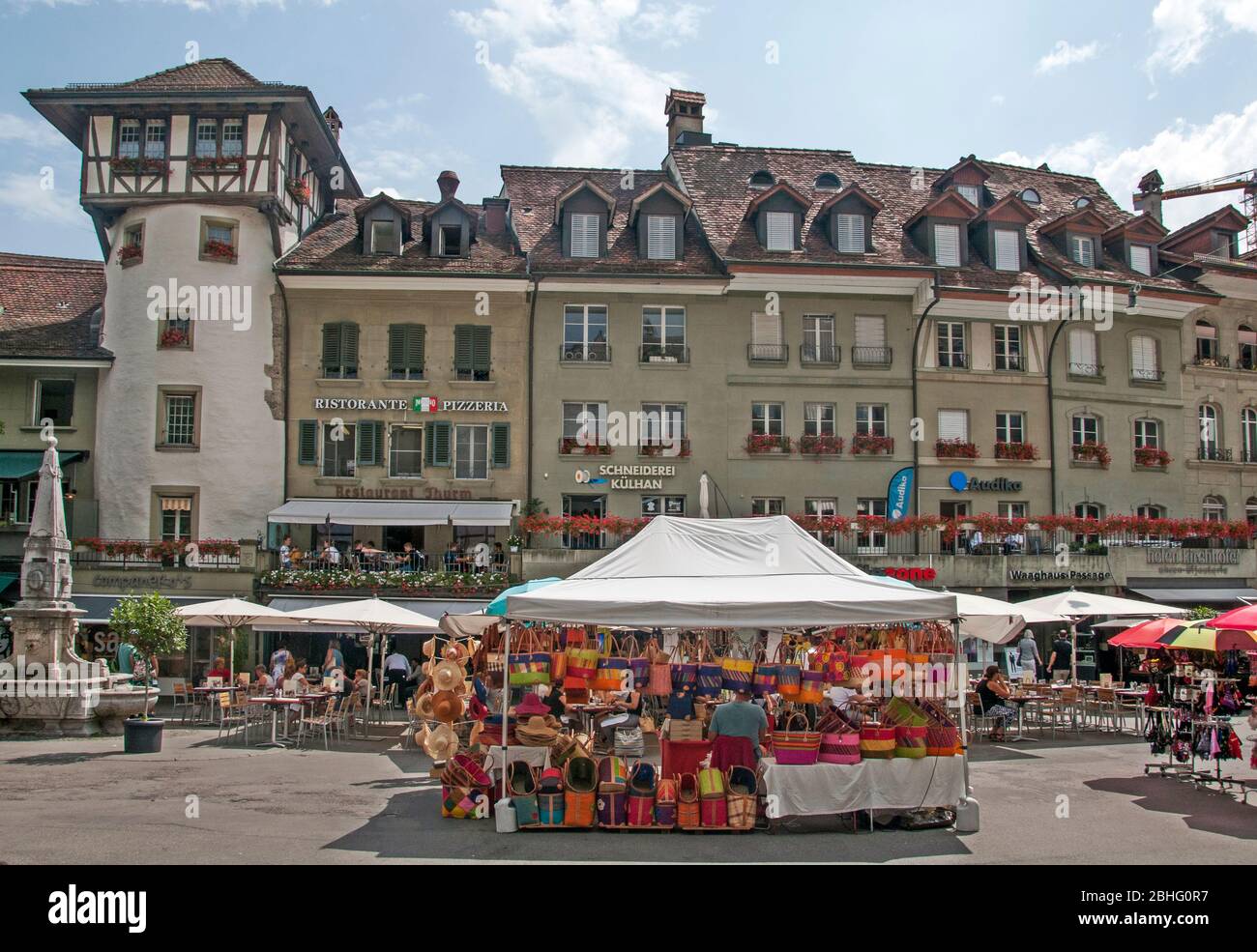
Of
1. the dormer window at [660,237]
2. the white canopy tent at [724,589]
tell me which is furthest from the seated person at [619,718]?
the dormer window at [660,237]

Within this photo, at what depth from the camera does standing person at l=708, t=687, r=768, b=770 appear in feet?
38.5

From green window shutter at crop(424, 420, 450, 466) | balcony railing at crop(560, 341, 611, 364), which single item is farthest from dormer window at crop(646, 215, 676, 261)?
green window shutter at crop(424, 420, 450, 466)

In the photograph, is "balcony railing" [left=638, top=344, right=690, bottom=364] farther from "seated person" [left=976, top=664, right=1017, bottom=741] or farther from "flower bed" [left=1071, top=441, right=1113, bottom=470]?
"seated person" [left=976, top=664, right=1017, bottom=741]

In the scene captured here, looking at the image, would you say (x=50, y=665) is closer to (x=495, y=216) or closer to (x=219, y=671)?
(x=219, y=671)

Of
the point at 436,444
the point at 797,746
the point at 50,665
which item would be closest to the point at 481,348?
the point at 436,444

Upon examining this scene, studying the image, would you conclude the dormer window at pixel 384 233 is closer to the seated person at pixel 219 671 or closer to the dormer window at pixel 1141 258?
the seated person at pixel 219 671

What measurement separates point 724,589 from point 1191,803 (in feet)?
20.4

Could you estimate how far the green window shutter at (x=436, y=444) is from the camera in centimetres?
3191

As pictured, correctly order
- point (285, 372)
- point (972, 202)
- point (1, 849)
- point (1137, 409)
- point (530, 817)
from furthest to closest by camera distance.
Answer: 1. point (972, 202)
2. point (1137, 409)
3. point (285, 372)
4. point (530, 817)
5. point (1, 849)

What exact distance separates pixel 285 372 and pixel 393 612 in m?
13.8

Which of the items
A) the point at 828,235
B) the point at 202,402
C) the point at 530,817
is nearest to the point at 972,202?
the point at 828,235

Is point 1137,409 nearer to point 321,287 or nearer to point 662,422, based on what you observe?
point 662,422

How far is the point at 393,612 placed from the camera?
20.6 metres

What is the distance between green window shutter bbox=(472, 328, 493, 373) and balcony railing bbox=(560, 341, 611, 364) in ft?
6.93
